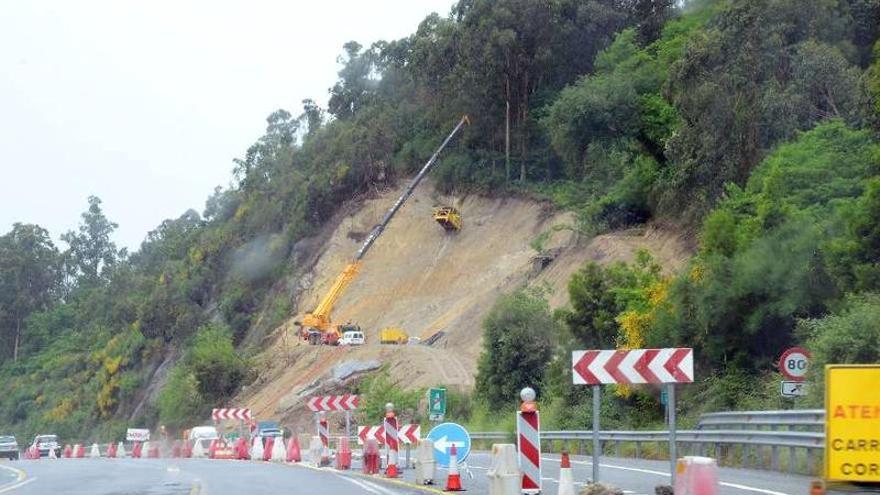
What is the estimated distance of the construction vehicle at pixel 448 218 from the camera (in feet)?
243

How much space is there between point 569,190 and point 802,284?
34.8m

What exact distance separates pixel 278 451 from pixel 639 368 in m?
21.9

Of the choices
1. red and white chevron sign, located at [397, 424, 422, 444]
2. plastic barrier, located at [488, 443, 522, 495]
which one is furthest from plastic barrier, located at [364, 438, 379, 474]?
plastic barrier, located at [488, 443, 522, 495]

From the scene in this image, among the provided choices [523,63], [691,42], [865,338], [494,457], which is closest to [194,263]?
[523,63]

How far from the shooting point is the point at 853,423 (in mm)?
10297

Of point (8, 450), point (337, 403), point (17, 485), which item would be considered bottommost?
point (8, 450)

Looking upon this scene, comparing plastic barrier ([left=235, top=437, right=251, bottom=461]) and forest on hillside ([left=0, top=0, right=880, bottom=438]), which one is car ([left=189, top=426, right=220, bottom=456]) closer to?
plastic barrier ([left=235, top=437, right=251, bottom=461])

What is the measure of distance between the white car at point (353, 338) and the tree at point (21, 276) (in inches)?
2484

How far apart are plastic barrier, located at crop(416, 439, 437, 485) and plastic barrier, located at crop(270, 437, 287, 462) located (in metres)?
14.6

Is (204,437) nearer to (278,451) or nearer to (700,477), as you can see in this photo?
(278,451)

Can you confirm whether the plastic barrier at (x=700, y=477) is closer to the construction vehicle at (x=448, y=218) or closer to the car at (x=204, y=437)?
the car at (x=204, y=437)

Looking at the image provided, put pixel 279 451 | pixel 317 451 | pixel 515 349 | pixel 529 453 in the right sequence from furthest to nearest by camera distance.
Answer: pixel 515 349 → pixel 279 451 → pixel 317 451 → pixel 529 453

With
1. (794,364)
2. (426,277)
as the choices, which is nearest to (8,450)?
(426,277)

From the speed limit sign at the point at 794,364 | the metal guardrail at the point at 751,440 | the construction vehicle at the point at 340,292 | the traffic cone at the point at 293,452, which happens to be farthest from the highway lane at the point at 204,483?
the construction vehicle at the point at 340,292
